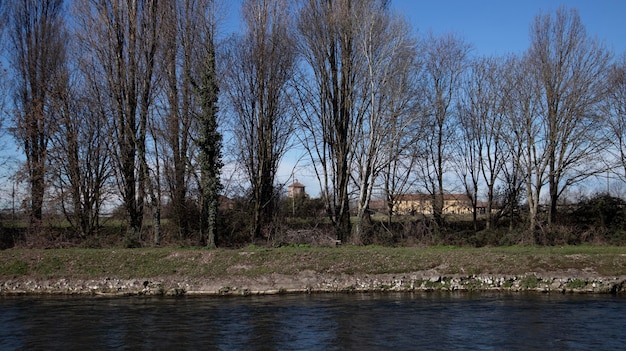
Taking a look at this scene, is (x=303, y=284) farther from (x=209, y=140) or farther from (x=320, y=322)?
(x=209, y=140)

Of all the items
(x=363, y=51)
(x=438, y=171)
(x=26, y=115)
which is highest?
(x=363, y=51)

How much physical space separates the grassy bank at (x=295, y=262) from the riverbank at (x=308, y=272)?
0.03 m

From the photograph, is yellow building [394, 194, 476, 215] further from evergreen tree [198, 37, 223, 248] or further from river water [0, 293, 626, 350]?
river water [0, 293, 626, 350]

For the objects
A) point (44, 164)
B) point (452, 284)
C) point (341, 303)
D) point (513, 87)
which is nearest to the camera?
point (341, 303)

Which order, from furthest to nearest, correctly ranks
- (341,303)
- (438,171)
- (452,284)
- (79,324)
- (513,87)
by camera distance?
1. (438,171)
2. (513,87)
3. (452,284)
4. (341,303)
5. (79,324)

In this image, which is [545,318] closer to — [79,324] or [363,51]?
[79,324]

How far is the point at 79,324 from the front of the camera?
13.8m

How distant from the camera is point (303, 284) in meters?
18.9

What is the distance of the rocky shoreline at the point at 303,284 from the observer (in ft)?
60.3

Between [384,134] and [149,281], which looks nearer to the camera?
[149,281]

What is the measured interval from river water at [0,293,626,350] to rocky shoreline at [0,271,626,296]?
78 centimetres

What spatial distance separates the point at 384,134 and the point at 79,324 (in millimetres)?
16894

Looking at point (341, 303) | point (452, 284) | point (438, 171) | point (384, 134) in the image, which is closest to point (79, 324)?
point (341, 303)

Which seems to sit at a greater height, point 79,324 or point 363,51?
point 363,51
